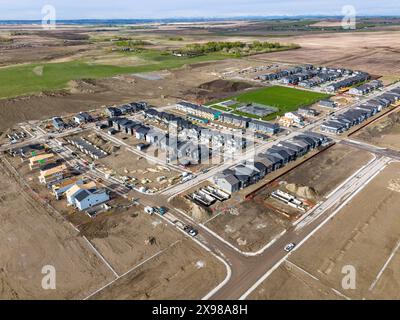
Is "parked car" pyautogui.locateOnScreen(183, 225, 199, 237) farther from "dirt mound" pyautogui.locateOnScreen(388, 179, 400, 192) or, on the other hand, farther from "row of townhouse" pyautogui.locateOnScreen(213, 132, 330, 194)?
"dirt mound" pyautogui.locateOnScreen(388, 179, 400, 192)

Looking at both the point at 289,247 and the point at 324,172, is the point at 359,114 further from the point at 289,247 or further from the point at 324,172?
Answer: the point at 289,247

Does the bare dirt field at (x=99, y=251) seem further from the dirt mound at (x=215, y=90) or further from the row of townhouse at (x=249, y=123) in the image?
the dirt mound at (x=215, y=90)

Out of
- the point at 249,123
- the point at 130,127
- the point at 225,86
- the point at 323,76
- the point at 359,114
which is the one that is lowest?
the point at 130,127

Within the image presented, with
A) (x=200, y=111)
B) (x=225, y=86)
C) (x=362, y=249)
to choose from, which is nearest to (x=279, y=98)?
(x=225, y=86)

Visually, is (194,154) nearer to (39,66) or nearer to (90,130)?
(90,130)

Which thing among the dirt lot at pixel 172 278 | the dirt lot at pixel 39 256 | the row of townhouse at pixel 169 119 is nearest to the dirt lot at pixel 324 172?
the dirt lot at pixel 172 278


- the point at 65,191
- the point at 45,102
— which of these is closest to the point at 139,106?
the point at 45,102

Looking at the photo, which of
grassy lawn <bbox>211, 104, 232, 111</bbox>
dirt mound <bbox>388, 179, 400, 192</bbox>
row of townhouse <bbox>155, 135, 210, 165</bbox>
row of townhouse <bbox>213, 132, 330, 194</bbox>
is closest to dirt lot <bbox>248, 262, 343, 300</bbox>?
row of townhouse <bbox>213, 132, 330, 194</bbox>
